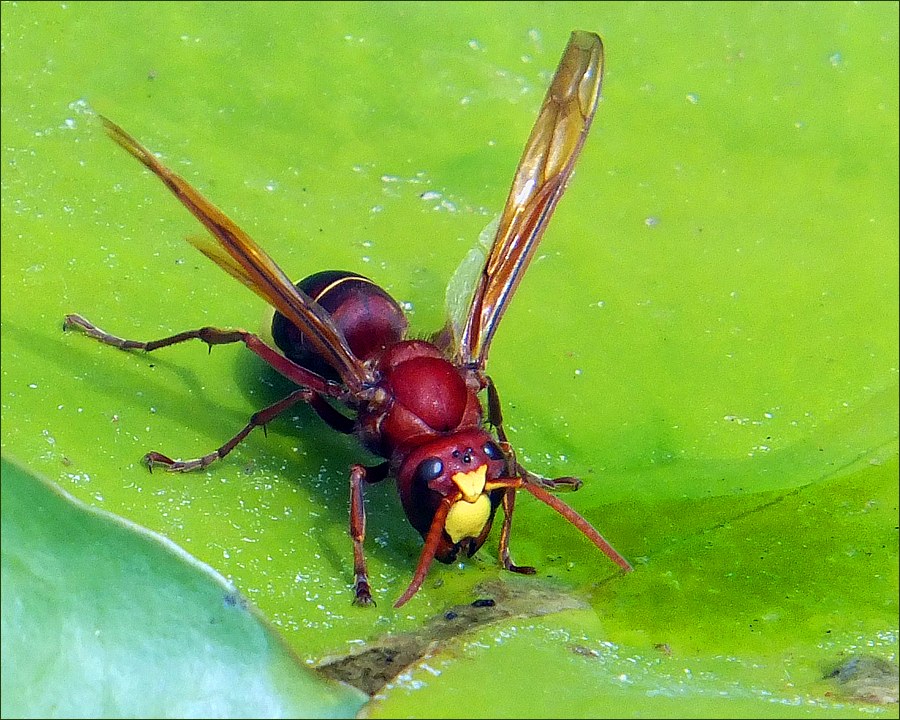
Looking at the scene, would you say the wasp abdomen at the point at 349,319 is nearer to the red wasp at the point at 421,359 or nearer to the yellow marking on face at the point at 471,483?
the red wasp at the point at 421,359

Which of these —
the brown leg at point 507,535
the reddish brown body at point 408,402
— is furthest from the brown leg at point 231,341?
the brown leg at point 507,535

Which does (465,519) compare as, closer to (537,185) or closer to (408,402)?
(408,402)

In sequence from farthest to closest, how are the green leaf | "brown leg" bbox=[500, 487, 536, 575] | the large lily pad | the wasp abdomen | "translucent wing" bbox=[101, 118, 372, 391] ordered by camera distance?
the wasp abdomen, "brown leg" bbox=[500, 487, 536, 575], "translucent wing" bbox=[101, 118, 372, 391], the large lily pad, the green leaf

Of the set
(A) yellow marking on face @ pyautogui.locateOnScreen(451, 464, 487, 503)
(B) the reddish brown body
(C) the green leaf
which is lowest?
(B) the reddish brown body

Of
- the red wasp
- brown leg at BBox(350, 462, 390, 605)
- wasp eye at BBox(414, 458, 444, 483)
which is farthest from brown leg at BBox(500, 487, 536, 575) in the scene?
brown leg at BBox(350, 462, 390, 605)

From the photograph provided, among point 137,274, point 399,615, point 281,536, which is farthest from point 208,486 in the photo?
point 137,274

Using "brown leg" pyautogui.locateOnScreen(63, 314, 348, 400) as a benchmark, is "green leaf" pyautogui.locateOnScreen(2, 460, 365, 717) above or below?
above

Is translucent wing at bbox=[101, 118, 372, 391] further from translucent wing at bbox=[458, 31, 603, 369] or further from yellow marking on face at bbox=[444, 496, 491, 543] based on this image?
yellow marking on face at bbox=[444, 496, 491, 543]

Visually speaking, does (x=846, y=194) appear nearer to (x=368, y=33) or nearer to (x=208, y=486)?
(x=368, y=33)
